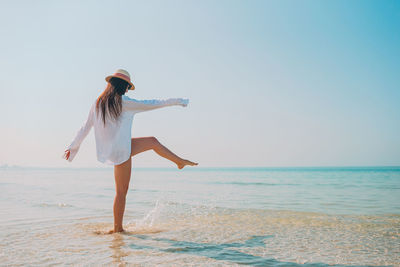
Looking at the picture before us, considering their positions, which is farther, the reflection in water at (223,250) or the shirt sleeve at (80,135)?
the shirt sleeve at (80,135)

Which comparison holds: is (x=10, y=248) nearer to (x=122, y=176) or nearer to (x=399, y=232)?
(x=122, y=176)

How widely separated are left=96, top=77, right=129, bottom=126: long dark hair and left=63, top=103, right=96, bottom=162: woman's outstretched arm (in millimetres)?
254

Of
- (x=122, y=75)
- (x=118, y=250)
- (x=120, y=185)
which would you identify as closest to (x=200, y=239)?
(x=118, y=250)

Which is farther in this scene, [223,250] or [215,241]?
[215,241]

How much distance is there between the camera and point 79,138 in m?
4.28

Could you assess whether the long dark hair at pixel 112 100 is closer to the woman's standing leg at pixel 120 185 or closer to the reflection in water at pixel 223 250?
the woman's standing leg at pixel 120 185

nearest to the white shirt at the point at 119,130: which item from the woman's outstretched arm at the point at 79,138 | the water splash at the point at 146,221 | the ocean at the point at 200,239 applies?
the woman's outstretched arm at the point at 79,138

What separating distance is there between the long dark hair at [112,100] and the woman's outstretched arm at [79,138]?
254 millimetres

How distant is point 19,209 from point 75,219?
192 centimetres

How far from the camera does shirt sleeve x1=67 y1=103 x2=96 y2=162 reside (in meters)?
4.23

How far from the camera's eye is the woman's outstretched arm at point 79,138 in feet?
13.9

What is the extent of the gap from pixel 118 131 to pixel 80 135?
0.67 meters

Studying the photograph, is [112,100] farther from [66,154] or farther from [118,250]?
[118,250]

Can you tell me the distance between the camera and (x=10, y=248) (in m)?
3.42
